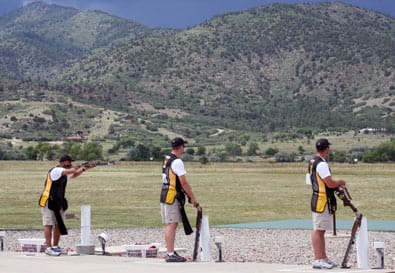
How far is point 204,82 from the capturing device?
192 meters

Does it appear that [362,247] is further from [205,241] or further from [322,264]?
[205,241]

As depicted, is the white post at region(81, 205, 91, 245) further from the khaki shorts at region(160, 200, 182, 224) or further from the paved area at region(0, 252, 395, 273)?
the khaki shorts at region(160, 200, 182, 224)

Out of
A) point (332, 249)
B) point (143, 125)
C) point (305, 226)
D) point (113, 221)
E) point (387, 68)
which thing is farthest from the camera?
point (387, 68)

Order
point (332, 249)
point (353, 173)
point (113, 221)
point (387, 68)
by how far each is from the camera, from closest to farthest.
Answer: point (332, 249), point (113, 221), point (353, 173), point (387, 68)

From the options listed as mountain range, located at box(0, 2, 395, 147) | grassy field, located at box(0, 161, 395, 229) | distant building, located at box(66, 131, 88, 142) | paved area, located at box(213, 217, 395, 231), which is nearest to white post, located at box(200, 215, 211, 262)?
paved area, located at box(213, 217, 395, 231)

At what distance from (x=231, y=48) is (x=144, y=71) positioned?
1857cm

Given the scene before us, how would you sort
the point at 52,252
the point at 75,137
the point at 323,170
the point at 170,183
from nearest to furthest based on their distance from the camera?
the point at 323,170 → the point at 170,183 → the point at 52,252 → the point at 75,137

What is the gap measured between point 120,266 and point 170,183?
1.57m

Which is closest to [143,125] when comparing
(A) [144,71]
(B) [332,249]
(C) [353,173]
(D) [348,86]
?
(A) [144,71]

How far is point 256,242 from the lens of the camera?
23.5 m

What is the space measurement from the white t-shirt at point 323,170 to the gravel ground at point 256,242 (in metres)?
2.60

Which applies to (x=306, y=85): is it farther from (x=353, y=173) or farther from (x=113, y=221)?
(x=113, y=221)

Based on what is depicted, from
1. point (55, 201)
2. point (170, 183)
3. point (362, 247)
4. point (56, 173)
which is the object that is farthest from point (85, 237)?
point (362, 247)

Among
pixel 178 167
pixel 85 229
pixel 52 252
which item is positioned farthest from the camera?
pixel 85 229
